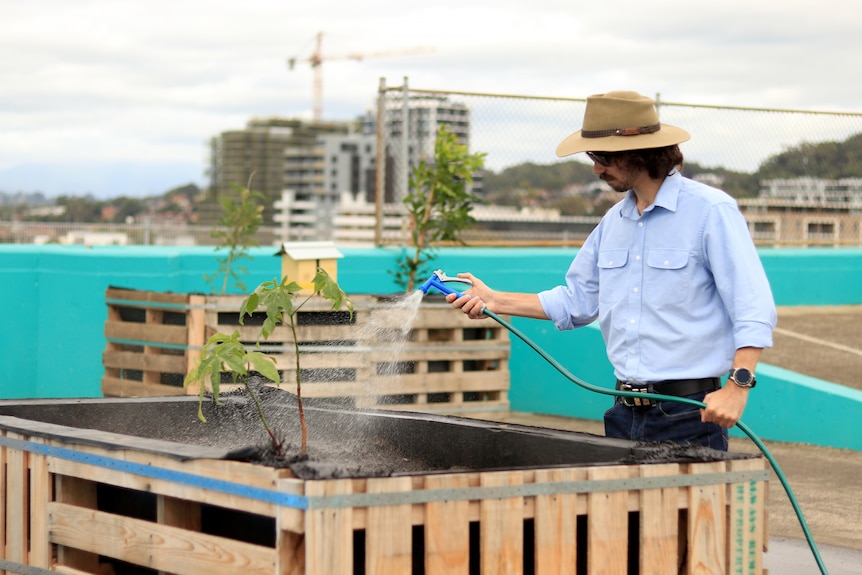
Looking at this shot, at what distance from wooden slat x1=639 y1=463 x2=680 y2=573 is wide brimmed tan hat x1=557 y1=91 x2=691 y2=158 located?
1136 millimetres

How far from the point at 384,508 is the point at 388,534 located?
7cm

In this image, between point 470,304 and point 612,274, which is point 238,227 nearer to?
point 470,304

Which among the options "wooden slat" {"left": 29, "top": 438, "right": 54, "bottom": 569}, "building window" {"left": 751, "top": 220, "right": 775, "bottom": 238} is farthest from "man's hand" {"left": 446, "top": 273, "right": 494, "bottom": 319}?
"building window" {"left": 751, "top": 220, "right": 775, "bottom": 238}

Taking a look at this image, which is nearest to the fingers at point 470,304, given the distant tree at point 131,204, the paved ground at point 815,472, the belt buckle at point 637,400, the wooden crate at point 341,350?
the belt buckle at point 637,400

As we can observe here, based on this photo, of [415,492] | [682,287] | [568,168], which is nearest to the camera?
[415,492]

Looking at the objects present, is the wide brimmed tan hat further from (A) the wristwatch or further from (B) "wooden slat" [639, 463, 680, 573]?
(B) "wooden slat" [639, 463, 680, 573]

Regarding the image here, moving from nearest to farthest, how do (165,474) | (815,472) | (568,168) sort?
(165,474) < (815,472) < (568,168)

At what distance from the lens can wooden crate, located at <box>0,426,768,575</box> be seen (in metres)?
2.96

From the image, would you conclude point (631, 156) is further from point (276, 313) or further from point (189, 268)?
point (189, 268)

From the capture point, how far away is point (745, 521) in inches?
133

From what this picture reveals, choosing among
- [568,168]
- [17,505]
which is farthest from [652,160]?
[568,168]

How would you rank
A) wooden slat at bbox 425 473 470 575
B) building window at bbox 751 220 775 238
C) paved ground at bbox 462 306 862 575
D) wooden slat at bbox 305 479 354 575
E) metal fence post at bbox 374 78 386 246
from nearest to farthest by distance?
1. wooden slat at bbox 305 479 354 575
2. wooden slat at bbox 425 473 470 575
3. paved ground at bbox 462 306 862 575
4. metal fence post at bbox 374 78 386 246
5. building window at bbox 751 220 775 238

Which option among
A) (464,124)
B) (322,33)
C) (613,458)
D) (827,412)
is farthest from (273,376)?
(322,33)

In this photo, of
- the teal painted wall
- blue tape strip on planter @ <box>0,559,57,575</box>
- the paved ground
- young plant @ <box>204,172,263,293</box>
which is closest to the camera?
blue tape strip on planter @ <box>0,559,57,575</box>
